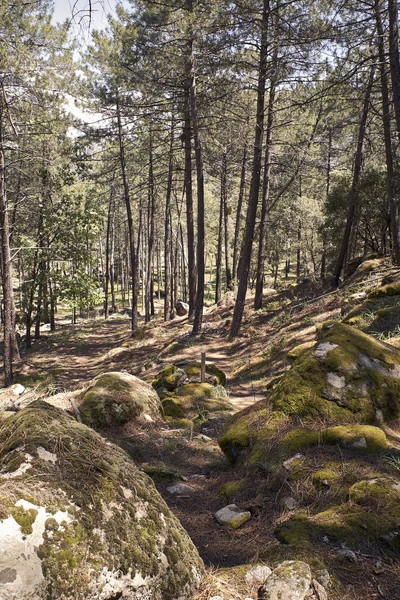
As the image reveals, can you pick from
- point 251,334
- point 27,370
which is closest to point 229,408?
point 251,334

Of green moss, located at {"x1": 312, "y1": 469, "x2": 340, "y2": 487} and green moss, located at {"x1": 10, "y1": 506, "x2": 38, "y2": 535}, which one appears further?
green moss, located at {"x1": 312, "y1": 469, "x2": 340, "y2": 487}

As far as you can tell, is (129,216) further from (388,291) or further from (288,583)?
(288,583)

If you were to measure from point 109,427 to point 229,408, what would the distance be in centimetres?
250

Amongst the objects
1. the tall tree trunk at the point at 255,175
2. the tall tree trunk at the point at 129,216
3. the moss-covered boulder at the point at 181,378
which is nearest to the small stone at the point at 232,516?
the moss-covered boulder at the point at 181,378

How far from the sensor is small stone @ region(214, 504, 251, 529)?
350 centimetres

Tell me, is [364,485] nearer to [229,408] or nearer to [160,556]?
[160,556]

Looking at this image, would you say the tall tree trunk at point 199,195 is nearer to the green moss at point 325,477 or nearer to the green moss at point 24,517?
the green moss at point 325,477

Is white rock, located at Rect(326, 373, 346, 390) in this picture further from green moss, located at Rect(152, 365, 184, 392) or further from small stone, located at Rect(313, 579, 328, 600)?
green moss, located at Rect(152, 365, 184, 392)

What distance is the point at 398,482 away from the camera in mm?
3279

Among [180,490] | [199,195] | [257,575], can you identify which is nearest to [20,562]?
[257,575]

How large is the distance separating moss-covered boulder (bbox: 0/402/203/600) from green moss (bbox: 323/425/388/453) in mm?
2207

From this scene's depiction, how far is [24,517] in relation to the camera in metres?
1.83

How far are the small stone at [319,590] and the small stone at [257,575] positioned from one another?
0.27 metres

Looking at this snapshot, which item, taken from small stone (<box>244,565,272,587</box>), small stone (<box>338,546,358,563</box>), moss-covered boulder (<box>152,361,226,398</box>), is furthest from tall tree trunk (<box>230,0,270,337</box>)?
small stone (<box>244,565,272,587</box>)
